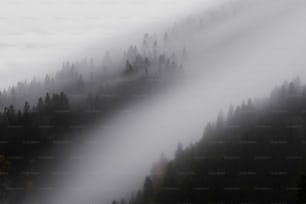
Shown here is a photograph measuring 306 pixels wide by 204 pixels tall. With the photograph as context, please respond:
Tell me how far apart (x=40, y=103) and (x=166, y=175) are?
1391 mm

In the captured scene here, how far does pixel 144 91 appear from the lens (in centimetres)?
471

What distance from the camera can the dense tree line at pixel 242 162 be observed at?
415 cm

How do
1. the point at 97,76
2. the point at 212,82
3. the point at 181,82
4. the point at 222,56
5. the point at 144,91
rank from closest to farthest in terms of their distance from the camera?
the point at 144,91 → the point at 97,76 → the point at 181,82 → the point at 212,82 → the point at 222,56

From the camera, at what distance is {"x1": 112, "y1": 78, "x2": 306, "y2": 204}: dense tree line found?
13.6 feet

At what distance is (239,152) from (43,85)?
2.22m

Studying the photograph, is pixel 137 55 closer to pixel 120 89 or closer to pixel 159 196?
pixel 120 89

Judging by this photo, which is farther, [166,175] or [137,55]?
Result: [137,55]

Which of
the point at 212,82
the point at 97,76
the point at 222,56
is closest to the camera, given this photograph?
the point at 97,76

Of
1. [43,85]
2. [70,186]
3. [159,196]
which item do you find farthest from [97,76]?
[159,196]

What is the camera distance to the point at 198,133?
4941 millimetres

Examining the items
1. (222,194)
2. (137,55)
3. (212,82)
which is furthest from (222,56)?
(222,194)

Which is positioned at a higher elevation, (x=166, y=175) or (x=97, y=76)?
(x=97, y=76)

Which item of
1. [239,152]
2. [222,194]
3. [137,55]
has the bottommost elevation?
[222,194]

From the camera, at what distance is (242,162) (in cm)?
482
